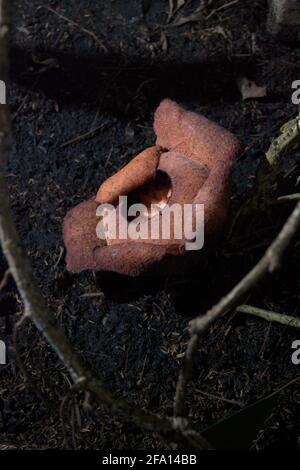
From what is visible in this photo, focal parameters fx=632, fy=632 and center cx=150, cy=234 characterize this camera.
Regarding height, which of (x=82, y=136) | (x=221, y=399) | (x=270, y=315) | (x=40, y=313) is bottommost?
(x=221, y=399)

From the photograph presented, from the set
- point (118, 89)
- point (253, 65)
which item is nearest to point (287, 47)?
point (253, 65)

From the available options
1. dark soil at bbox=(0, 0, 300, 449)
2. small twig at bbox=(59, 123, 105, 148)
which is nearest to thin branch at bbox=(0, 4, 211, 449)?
dark soil at bbox=(0, 0, 300, 449)

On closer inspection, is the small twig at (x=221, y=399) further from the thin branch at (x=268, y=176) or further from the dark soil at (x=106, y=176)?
the thin branch at (x=268, y=176)

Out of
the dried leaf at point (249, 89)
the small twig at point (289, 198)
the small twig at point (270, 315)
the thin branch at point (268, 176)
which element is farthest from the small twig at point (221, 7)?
the small twig at point (270, 315)

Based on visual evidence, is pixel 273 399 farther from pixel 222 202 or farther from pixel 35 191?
pixel 35 191

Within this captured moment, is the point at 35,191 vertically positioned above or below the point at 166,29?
below

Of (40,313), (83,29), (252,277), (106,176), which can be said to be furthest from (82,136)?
(252,277)

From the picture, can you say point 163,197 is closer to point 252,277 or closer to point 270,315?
point 270,315

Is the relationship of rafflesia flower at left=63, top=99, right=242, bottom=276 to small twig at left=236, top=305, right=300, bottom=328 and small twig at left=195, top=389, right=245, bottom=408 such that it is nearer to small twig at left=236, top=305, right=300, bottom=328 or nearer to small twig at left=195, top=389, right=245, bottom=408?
small twig at left=236, top=305, right=300, bottom=328
